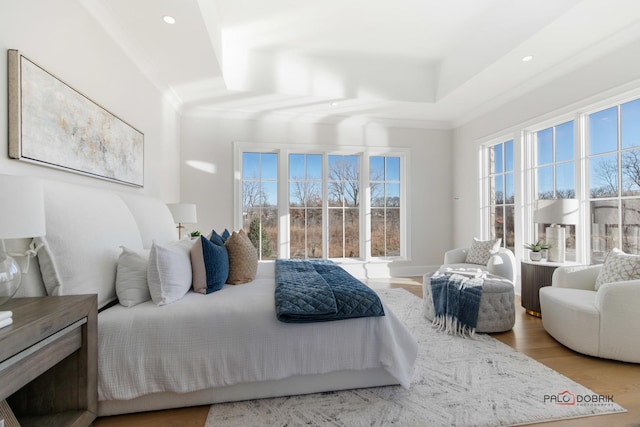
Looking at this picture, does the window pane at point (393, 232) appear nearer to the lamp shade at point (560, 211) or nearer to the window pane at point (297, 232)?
the window pane at point (297, 232)

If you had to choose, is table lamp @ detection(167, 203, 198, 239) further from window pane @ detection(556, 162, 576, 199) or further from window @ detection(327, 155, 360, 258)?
window pane @ detection(556, 162, 576, 199)

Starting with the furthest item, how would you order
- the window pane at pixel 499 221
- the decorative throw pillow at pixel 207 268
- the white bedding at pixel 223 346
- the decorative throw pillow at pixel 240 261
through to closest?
the window pane at pixel 499 221
the decorative throw pillow at pixel 240 261
the decorative throw pillow at pixel 207 268
the white bedding at pixel 223 346

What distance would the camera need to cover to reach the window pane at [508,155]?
425 centimetres

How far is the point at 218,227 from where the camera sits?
4.58 meters

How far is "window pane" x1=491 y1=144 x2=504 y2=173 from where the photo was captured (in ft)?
14.6

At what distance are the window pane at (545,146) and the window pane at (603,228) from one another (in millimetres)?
798

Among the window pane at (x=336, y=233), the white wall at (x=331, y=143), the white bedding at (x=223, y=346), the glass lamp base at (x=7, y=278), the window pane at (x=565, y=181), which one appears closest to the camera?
the glass lamp base at (x=7, y=278)

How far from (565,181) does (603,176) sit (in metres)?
0.40

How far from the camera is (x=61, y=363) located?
4.44ft

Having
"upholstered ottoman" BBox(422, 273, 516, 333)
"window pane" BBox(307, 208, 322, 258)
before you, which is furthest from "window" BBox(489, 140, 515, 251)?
"window pane" BBox(307, 208, 322, 258)

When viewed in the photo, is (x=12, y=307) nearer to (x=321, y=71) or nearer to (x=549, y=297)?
(x=549, y=297)

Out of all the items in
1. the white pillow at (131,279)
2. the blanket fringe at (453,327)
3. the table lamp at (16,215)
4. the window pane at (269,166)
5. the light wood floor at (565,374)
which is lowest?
the light wood floor at (565,374)

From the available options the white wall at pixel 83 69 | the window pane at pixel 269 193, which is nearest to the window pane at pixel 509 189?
the window pane at pixel 269 193

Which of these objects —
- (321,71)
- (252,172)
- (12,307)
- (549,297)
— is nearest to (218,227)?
(252,172)
